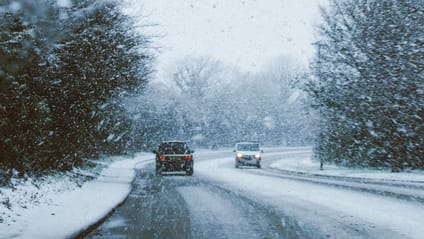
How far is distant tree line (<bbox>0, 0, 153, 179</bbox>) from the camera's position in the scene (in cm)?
1066

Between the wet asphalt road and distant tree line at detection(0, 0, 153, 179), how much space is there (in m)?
3.45

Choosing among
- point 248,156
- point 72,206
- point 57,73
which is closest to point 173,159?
point 248,156

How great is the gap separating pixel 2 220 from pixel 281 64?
284 ft

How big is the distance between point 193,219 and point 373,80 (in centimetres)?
1970

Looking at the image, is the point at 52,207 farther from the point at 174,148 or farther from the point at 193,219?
the point at 174,148

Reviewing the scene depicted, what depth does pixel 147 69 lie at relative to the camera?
26.0 m

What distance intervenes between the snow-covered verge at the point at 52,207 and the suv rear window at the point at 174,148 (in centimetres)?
984

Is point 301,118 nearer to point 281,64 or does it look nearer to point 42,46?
point 281,64

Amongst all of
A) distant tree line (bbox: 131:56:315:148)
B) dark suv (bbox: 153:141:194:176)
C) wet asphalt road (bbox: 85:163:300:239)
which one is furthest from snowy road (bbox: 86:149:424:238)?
distant tree line (bbox: 131:56:315:148)

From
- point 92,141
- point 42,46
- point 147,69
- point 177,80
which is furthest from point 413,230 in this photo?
point 177,80

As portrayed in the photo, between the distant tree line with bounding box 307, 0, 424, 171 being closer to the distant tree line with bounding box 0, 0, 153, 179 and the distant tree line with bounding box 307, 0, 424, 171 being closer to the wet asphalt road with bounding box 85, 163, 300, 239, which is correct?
the distant tree line with bounding box 0, 0, 153, 179

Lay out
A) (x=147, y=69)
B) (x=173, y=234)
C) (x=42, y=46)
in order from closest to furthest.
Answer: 1. (x=173, y=234)
2. (x=42, y=46)
3. (x=147, y=69)

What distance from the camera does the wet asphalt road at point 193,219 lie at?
32.0 feet

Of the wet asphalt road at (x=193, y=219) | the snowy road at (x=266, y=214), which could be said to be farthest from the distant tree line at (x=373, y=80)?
the wet asphalt road at (x=193, y=219)
